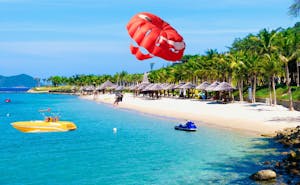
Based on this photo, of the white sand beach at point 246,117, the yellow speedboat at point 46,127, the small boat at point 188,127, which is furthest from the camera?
the yellow speedboat at point 46,127

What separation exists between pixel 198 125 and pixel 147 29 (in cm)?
1913

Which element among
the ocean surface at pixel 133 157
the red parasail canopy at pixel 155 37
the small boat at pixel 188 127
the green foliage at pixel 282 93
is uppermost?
the red parasail canopy at pixel 155 37

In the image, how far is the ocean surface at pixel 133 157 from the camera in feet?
62.2

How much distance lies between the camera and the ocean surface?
62.2 feet

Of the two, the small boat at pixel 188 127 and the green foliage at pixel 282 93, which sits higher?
the green foliage at pixel 282 93

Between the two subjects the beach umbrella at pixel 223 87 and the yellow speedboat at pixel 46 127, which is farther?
the beach umbrella at pixel 223 87

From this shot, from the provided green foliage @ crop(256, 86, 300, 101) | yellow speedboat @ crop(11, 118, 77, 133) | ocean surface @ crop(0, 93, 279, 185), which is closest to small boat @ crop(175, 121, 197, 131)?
ocean surface @ crop(0, 93, 279, 185)

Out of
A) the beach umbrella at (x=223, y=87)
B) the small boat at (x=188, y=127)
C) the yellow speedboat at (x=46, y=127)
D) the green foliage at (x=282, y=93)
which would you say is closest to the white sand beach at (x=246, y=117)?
the small boat at (x=188, y=127)

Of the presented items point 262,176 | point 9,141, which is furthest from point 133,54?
point 9,141

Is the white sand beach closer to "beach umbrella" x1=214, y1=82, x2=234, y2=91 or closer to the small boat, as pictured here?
the small boat

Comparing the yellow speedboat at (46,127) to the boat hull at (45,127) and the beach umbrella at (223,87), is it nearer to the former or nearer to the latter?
the boat hull at (45,127)

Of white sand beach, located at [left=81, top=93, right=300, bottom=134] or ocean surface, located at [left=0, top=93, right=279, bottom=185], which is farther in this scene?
white sand beach, located at [left=81, top=93, right=300, bottom=134]

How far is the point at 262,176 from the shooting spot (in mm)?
17156

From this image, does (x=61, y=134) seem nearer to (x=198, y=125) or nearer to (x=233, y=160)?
(x=198, y=125)
